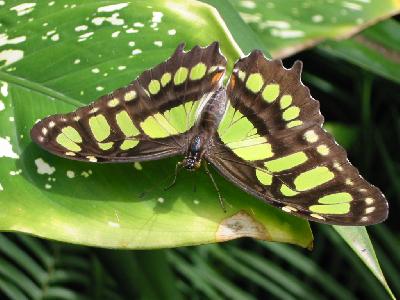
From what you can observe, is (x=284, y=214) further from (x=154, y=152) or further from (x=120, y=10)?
(x=120, y=10)

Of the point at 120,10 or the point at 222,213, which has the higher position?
the point at 120,10

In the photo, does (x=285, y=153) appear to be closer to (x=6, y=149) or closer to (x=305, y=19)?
(x=6, y=149)

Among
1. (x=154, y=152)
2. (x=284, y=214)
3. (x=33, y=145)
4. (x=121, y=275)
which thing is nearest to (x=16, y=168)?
(x=33, y=145)

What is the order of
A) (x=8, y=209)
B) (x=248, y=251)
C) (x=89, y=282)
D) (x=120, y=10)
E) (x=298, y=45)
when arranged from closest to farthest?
1. (x=8, y=209)
2. (x=120, y=10)
3. (x=298, y=45)
4. (x=89, y=282)
5. (x=248, y=251)

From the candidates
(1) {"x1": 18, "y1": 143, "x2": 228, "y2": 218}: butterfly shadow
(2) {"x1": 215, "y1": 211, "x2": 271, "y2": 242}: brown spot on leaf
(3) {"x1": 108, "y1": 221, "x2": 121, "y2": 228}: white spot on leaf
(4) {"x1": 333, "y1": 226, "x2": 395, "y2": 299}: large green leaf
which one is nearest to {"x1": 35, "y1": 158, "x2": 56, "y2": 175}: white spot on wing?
(1) {"x1": 18, "y1": 143, "x2": 228, "y2": 218}: butterfly shadow

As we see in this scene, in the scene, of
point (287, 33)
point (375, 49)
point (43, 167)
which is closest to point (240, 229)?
point (43, 167)

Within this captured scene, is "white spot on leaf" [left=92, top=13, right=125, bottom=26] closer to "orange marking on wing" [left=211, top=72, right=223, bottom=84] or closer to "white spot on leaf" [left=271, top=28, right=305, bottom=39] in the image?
"orange marking on wing" [left=211, top=72, right=223, bottom=84]

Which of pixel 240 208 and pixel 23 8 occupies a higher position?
pixel 23 8
